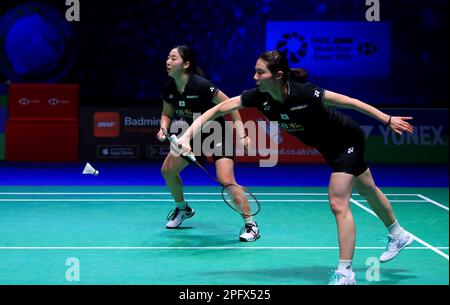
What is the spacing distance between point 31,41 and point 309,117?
29.5 feet

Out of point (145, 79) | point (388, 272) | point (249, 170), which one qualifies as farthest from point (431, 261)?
point (145, 79)

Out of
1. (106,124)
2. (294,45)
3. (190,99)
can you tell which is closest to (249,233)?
(190,99)

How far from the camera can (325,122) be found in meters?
5.50

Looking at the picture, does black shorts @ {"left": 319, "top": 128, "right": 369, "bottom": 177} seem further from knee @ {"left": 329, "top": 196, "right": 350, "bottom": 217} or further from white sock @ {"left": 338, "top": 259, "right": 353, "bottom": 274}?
white sock @ {"left": 338, "top": 259, "right": 353, "bottom": 274}

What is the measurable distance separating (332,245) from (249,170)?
5192mm

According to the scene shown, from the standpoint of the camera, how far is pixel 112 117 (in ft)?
41.0

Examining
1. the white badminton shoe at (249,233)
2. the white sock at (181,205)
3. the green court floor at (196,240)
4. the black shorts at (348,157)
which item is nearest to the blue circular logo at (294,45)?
the green court floor at (196,240)

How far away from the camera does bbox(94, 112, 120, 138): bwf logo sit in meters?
12.5

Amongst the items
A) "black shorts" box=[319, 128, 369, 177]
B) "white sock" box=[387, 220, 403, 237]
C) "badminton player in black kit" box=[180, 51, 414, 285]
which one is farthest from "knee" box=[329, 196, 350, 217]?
"white sock" box=[387, 220, 403, 237]

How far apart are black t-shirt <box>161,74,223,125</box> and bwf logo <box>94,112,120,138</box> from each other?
215 inches

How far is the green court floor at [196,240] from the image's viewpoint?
5668mm

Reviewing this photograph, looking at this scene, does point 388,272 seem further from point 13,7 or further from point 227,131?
point 13,7

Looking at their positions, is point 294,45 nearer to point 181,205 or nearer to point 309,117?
point 181,205

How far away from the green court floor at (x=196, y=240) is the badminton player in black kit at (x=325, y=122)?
52 cm
